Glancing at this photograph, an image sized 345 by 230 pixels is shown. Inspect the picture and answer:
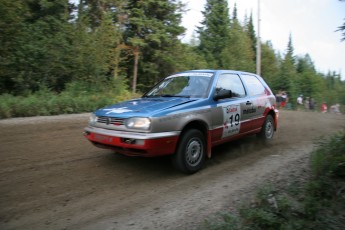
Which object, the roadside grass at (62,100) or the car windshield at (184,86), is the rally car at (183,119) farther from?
the roadside grass at (62,100)

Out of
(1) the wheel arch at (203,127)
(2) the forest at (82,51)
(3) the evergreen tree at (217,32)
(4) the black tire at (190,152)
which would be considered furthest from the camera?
(3) the evergreen tree at (217,32)

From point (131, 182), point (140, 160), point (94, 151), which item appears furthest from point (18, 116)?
point (131, 182)

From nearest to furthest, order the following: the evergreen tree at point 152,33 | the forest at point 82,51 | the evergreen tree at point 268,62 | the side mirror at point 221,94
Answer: the side mirror at point 221,94
the forest at point 82,51
the evergreen tree at point 152,33
the evergreen tree at point 268,62

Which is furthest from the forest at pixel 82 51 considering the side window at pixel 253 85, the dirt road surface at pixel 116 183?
the side window at pixel 253 85

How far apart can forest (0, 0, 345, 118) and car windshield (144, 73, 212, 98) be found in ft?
23.4

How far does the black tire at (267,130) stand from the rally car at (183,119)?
0.59 meters

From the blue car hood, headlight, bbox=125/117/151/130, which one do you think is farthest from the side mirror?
headlight, bbox=125/117/151/130

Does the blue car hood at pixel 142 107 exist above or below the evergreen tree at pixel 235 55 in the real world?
below

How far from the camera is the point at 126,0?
934 inches

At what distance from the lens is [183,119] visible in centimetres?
536

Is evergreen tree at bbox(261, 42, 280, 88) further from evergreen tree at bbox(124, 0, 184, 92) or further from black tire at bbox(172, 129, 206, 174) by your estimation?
black tire at bbox(172, 129, 206, 174)

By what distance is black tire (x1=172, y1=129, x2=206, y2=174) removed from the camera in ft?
17.7

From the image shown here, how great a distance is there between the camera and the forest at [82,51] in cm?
1456

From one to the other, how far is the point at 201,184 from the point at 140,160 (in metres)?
1.64
